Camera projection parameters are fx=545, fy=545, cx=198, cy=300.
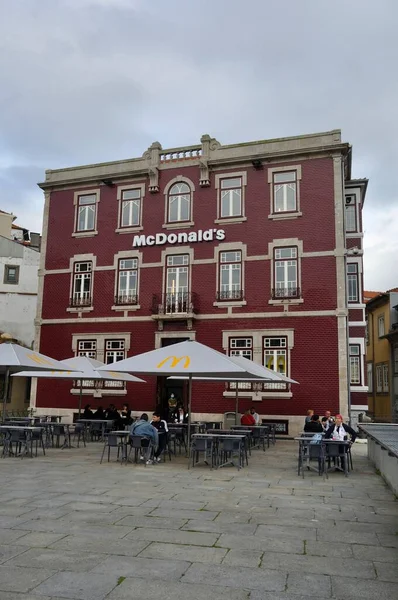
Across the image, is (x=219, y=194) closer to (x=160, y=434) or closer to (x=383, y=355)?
(x=160, y=434)

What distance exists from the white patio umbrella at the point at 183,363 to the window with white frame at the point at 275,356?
888cm

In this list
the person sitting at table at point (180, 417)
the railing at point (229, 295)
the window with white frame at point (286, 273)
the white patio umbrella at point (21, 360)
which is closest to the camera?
the white patio umbrella at point (21, 360)

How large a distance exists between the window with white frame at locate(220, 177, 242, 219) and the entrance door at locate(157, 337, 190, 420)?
5.98 metres

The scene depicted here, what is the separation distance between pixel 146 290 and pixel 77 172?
288 inches

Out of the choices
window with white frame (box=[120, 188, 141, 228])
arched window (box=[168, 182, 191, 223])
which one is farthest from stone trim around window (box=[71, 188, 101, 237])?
arched window (box=[168, 182, 191, 223])

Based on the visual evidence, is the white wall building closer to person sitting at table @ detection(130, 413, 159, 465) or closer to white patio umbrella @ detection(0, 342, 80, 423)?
white patio umbrella @ detection(0, 342, 80, 423)

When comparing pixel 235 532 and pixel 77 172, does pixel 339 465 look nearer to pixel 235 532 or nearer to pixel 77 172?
pixel 235 532

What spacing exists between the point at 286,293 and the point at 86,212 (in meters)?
10.8

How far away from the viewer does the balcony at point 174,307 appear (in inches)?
929

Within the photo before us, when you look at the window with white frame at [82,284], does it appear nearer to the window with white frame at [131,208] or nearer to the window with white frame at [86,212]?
the window with white frame at [86,212]

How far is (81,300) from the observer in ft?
84.5

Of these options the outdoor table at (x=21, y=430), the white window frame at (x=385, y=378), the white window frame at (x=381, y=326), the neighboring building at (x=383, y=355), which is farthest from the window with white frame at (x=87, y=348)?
the white window frame at (x=381, y=326)

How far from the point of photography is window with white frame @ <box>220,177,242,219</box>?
24.3 metres

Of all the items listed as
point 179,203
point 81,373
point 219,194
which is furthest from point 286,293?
point 81,373
